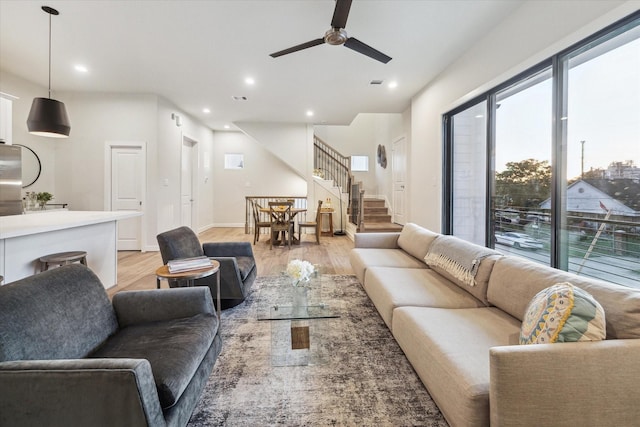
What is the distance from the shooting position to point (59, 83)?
516cm

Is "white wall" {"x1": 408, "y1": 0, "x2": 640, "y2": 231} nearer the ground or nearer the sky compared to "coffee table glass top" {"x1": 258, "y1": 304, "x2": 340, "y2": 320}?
nearer the sky

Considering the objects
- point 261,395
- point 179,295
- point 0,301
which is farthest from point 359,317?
point 0,301

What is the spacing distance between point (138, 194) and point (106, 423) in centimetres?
549

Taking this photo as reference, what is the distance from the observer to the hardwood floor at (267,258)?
3.99m

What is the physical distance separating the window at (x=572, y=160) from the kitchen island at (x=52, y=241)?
4308 millimetres

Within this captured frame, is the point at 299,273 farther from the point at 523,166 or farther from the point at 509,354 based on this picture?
the point at 523,166

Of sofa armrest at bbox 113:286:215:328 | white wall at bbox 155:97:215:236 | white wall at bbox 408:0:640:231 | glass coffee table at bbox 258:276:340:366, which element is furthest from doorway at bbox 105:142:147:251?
white wall at bbox 408:0:640:231

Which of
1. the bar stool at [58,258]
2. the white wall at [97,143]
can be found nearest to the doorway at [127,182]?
the white wall at [97,143]

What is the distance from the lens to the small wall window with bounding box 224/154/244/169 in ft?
30.1

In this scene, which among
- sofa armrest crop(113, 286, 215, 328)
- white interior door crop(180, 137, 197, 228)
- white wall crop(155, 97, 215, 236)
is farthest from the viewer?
white interior door crop(180, 137, 197, 228)

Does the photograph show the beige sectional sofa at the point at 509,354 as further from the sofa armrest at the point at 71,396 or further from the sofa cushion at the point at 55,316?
the sofa cushion at the point at 55,316

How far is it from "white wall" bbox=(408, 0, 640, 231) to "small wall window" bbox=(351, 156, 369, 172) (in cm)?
391

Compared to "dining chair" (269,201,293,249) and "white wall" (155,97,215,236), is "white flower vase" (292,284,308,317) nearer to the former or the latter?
"dining chair" (269,201,293,249)

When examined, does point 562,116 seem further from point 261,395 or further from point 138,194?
point 138,194
